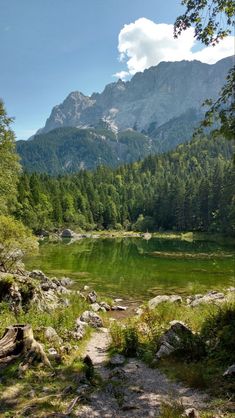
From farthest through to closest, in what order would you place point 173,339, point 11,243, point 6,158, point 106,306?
point 6,158, point 106,306, point 11,243, point 173,339

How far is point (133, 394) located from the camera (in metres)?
12.4

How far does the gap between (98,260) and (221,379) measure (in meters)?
54.9

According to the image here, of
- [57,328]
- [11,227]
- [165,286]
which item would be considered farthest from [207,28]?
[165,286]

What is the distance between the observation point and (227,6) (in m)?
12.0

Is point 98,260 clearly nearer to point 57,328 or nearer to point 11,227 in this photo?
point 11,227

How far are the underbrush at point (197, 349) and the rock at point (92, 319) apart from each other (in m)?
3.49

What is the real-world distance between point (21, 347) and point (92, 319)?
9.67 m

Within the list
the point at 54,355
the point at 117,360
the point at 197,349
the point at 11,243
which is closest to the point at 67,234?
the point at 11,243

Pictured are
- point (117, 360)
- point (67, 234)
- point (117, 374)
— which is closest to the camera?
point (117, 374)

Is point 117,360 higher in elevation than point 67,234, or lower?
higher

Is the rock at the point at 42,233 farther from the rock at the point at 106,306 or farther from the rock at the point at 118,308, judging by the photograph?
the rock at the point at 118,308

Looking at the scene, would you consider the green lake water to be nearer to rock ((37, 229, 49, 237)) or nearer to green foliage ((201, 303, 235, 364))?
green foliage ((201, 303, 235, 364))

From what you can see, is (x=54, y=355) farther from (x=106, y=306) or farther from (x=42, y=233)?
(x=42, y=233)

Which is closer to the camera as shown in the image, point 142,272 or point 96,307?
point 96,307
